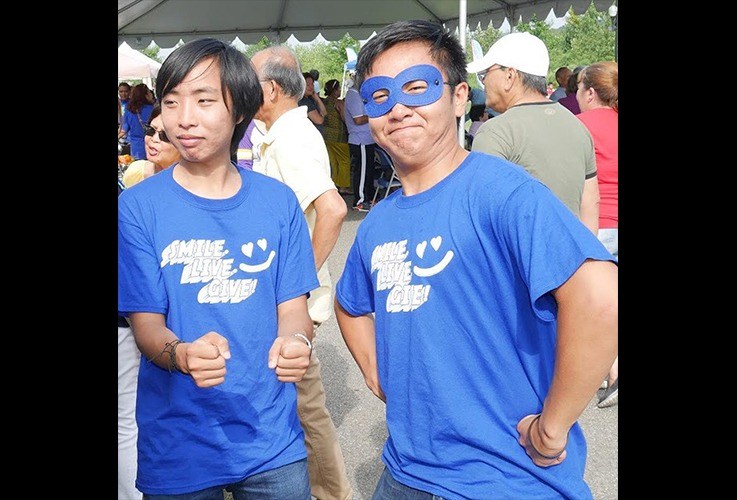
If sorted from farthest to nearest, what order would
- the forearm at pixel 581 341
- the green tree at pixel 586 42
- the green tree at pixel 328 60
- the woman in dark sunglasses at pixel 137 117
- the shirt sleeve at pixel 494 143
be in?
the green tree at pixel 328 60 → the green tree at pixel 586 42 → the woman in dark sunglasses at pixel 137 117 → the shirt sleeve at pixel 494 143 → the forearm at pixel 581 341

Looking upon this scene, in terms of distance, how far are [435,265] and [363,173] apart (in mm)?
10415

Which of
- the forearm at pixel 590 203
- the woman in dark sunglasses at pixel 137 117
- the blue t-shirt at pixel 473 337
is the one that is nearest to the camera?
the blue t-shirt at pixel 473 337

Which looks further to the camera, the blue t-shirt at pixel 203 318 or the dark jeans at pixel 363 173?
the dark jeans at pixel 363 173

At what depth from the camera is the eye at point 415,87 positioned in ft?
6.11

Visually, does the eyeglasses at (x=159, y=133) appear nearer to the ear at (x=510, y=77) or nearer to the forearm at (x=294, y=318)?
the forearm at (x=294, y=318)

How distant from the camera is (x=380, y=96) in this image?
1.89 meters

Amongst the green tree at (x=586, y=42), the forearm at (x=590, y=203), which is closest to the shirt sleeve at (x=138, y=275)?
the forearm at (x=590, y=203)

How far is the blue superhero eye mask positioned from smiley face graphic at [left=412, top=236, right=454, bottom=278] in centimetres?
35

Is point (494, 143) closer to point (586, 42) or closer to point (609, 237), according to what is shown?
point (609, 237)

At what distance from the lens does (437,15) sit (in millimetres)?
13688

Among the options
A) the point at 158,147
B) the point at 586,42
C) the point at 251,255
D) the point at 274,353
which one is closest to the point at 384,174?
the point at 158,147

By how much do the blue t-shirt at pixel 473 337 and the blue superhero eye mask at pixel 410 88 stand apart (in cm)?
19
